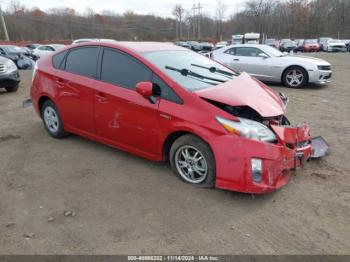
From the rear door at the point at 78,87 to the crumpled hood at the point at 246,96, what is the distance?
5.71 feet

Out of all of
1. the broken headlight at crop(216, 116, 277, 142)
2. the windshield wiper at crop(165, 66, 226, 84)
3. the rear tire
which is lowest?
the rear tire

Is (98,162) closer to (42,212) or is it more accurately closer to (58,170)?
(58,170)

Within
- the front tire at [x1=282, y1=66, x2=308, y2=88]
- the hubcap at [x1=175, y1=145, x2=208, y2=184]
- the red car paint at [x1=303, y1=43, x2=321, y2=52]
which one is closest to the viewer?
the hubcap at [x1=175, y1=145, x2=208, y2=184]

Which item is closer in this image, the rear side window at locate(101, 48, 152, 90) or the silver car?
the rear side window at locate(101, 48, 152, 90)

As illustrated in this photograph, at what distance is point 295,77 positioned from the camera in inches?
420

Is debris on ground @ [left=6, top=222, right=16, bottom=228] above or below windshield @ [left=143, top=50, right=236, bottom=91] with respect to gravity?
below

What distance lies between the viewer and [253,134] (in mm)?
3480

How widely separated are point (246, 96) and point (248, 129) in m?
0.58

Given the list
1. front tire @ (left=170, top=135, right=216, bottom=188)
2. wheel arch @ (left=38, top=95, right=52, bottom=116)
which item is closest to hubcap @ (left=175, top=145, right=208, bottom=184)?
front tire @ (left=170, top=135, right=216, bottom=188)

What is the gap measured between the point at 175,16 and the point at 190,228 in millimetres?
103159

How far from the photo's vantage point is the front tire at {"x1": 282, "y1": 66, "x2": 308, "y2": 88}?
10.5 meters

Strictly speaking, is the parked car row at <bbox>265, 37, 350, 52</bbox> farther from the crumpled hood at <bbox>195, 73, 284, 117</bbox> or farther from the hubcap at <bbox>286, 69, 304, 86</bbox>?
the crumpled hood at <bbox>195, 73, 284, 117</bbox>

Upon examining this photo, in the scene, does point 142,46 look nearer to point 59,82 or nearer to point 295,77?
point 59,82

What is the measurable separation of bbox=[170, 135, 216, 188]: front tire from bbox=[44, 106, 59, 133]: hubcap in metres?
2.48
